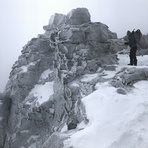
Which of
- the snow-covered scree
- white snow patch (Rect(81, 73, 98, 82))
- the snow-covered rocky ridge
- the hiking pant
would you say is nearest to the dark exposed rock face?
the snow-covered rocky ridge

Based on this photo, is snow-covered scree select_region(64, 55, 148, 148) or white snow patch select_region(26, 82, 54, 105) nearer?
snow-covered scree select_region(64, 55, 148, 148)

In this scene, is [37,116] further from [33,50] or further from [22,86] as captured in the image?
[33,50]

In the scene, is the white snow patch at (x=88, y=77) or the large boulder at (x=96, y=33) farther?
the large boulder at (x=96, y=33)

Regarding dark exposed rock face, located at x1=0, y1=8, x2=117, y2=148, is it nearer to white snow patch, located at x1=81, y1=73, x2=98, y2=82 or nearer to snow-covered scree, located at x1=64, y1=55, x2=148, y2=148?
white snow patch, located at x1=81, y1=73, x2=98, y2=82

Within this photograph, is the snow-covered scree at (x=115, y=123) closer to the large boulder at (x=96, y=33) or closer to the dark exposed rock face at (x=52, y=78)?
the dark exposed rock face at (x=52, y=78)

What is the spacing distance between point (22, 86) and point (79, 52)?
13088mm

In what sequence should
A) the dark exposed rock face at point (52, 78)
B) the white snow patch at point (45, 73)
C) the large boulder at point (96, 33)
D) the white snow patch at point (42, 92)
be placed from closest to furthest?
1. the dark exposed rock face at point (52, 78)
2. the large boulder at point (96, 33)
3. the white snow patch at point (42, 92)
4. the white snow patch at point (45, 73)

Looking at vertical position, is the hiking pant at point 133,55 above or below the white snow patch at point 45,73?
above

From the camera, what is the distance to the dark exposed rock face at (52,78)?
75.5ft

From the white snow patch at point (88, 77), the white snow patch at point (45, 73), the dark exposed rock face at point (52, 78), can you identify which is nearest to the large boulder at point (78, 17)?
the dark exposed rock face at point (52, 78)

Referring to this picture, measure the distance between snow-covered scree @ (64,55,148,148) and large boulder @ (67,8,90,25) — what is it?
18384 mm

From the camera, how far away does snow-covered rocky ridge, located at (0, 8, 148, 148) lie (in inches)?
444

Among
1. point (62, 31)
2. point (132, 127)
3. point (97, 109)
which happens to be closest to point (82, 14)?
point (62, 31)

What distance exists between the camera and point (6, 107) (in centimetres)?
3312
